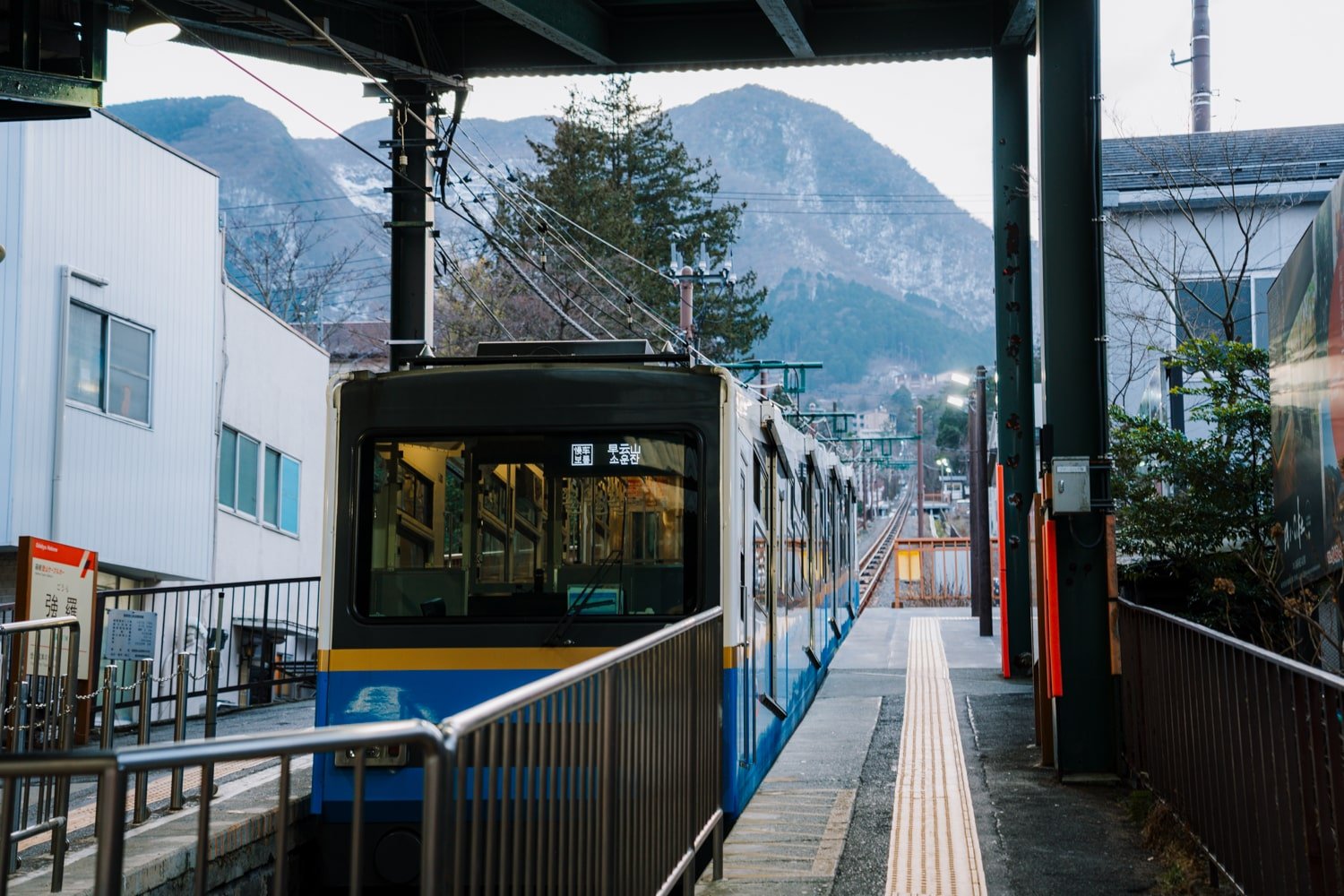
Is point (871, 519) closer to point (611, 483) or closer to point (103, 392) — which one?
point (103, 392)

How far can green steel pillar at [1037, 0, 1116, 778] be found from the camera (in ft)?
32.7

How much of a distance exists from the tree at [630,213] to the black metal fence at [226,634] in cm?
2534

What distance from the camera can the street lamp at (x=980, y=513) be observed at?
23.6 metres

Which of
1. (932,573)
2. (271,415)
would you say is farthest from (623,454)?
(932,573)

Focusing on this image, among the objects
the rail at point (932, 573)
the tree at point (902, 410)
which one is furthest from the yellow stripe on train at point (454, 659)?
the tree at point (902, 410)

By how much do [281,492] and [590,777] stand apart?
72.5 feet

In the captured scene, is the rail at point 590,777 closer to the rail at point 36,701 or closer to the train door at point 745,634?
the train door at point 745,634

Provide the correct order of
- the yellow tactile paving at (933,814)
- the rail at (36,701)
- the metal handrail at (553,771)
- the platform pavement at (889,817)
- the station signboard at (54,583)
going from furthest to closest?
the station signboard at (54,583)
the rail at (36,701)
the platform pavement at (889,817)
the yellow tactile paving at (933,814)
the metal handrail at (553,771)

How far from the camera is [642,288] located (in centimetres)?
4972

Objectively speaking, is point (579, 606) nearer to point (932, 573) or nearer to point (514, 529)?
point (514, 529)

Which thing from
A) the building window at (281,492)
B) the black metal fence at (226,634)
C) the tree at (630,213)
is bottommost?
the black metal fence at (226,634)

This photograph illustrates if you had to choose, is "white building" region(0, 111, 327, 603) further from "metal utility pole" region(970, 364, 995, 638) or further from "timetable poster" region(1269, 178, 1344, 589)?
"timetable poster" region(1269, 178, 1344, 589)

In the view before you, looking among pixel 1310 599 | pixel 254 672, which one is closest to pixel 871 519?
pixel 254 672

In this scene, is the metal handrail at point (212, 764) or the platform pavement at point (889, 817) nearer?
the metal handrail at point (212, 764)
